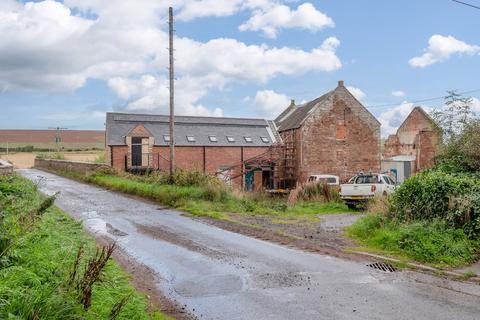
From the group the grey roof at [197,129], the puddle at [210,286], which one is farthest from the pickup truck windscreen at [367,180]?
the grey roof at [197,129]

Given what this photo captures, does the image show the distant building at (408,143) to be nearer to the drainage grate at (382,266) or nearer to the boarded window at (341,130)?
the boarded window at (341,130)

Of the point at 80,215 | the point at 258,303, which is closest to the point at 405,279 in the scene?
the point at 258,303

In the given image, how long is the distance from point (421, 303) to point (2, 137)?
10252cm

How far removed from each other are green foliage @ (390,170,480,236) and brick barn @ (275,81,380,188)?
21113mm

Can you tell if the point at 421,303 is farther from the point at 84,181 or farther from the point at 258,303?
the point at 84,181

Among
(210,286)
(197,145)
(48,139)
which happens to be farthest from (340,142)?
(48,139)

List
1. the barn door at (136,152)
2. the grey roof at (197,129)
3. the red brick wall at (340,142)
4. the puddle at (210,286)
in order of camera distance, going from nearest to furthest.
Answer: the puddle at (210,286)
the red brick wall at (340,142)
the barn door at (136,152)
the grey roof at (197,129)

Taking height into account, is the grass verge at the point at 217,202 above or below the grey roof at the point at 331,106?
below

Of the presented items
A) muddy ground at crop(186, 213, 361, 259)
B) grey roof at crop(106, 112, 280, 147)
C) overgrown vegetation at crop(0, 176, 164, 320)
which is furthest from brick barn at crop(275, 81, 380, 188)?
overgrown vegetation at crop(0, 176, 164, 320)

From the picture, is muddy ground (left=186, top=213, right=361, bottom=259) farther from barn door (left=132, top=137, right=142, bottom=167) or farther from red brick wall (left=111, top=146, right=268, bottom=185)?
barn door (left=132, top=137, right=142, bottom=167)

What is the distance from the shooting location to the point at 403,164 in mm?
39250

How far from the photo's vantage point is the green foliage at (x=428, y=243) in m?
9.08

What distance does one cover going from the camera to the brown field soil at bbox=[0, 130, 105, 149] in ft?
307

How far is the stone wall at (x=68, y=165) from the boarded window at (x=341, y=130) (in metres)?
→ 18.5
